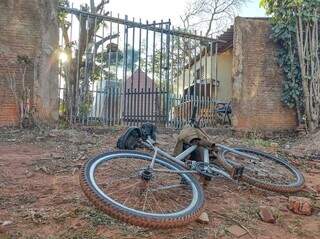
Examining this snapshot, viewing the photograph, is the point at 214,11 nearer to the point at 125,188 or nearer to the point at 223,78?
the point at 223,78

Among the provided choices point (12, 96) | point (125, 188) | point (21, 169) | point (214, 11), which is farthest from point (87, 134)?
point (214, 11)

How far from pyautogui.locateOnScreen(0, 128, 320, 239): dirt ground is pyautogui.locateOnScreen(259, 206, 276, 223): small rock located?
44 mm

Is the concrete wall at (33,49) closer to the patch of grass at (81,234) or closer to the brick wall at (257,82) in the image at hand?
the brick wall at (257,82)

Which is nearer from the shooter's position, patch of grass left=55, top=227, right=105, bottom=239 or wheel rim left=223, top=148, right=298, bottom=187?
patch of grass left=55, top=227, right=105, bottom=239

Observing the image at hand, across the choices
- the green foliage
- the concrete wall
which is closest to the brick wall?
the green foliage

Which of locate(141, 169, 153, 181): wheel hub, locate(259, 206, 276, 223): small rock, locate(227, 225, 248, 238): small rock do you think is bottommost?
locate(227, 225, 248, 238): small rock

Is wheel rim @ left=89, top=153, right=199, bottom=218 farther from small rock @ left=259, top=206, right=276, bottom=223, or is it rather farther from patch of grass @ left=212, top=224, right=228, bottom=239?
small rock @ left=259, top=206, right=276, bottom=223

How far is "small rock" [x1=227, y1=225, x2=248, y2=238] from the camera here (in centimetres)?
325

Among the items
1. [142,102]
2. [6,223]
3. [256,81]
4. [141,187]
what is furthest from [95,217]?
[256,81]

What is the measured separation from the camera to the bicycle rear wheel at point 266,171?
169 inches

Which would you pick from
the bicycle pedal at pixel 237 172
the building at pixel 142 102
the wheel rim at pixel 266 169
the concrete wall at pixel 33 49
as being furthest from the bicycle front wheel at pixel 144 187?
the building at pixel 142 102

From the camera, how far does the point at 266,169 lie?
16.5ft

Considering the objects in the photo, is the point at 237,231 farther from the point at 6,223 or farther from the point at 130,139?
the point at 6,223

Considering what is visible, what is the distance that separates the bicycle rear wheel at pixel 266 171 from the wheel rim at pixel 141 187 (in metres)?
0.76
